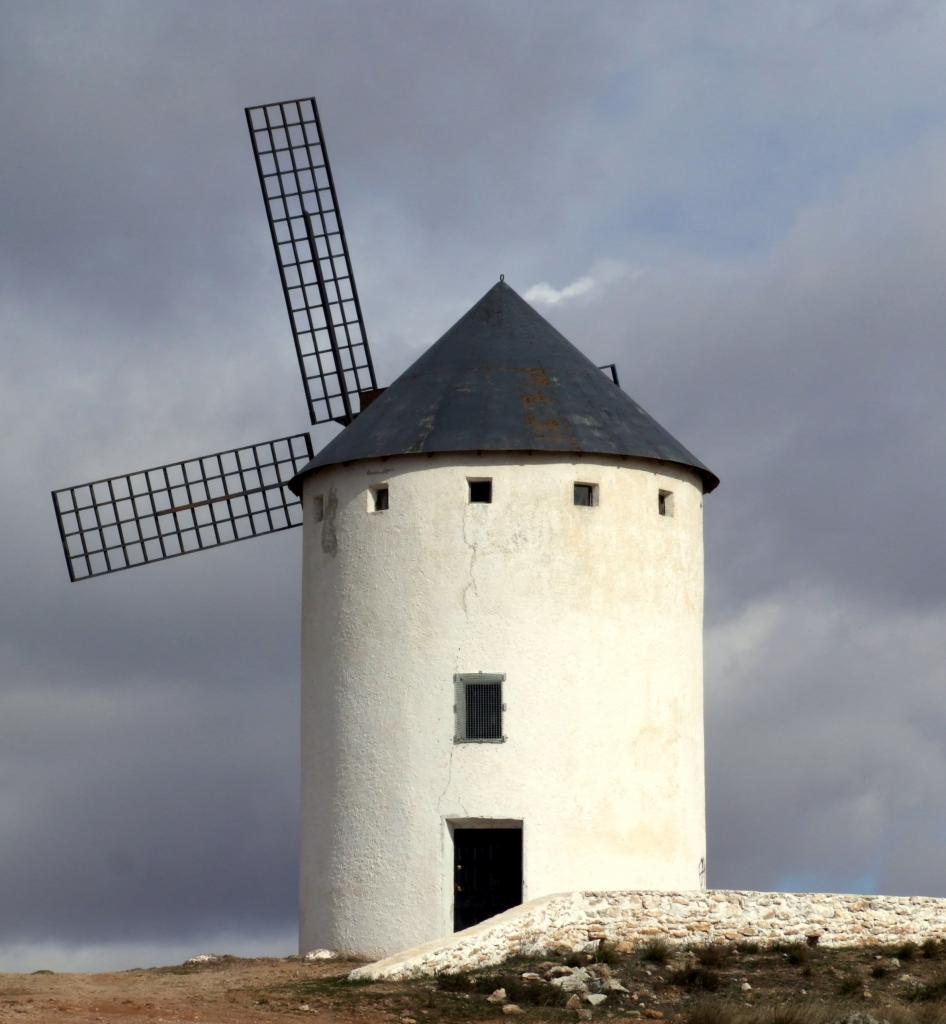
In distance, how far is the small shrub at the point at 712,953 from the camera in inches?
1093

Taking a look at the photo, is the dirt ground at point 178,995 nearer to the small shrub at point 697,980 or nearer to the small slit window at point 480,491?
the small shrub at point 697,980

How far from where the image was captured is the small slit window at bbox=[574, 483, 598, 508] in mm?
31953

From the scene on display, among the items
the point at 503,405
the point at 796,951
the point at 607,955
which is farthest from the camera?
the point at 503,405

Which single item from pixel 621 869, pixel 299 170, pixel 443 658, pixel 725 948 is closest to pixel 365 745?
pixel 443 658

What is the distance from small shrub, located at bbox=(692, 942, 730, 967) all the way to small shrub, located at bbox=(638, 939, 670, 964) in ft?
1.16

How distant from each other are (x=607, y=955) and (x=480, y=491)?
6.86 metres

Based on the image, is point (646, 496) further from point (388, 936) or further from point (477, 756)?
point (388, 936)

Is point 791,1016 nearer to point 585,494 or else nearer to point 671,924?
point 671,924

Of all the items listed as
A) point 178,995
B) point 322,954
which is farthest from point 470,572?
point 178,995

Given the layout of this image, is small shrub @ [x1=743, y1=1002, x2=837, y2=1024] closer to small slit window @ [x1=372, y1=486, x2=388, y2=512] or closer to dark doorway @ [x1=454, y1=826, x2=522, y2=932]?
dark doorway @ [x1=454, y1=826, x2=522, y2=932]

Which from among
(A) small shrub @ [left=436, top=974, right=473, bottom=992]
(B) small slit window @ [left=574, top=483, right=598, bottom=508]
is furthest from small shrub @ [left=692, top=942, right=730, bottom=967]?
(B) small slit window @ [left=574, top=483, right=598, bottom=508]

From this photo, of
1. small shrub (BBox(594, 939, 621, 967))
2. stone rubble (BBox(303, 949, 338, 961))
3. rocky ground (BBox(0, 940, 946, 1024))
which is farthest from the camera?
stone rubble (BBox(303, 949, 338, 961))

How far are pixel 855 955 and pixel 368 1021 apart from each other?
610 cm

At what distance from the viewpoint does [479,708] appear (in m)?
31.3
